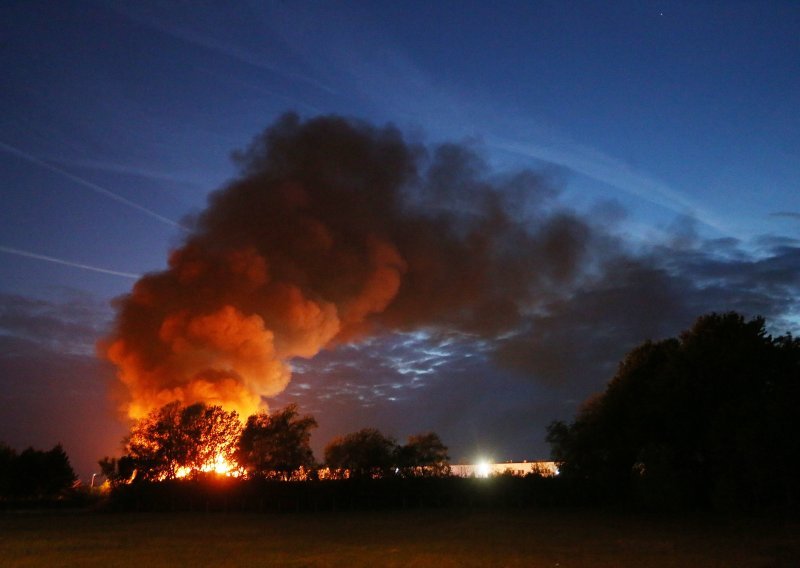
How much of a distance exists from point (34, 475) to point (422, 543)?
58.9m

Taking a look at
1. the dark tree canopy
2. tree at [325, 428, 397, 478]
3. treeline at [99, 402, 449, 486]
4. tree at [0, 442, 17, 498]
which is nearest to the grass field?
the dark tree canopy

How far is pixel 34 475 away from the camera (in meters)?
67.2

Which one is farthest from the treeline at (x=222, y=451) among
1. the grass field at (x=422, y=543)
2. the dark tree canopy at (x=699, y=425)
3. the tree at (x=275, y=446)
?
the grass field at (x=422, y=543)

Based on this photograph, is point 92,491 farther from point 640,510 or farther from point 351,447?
point 640,510

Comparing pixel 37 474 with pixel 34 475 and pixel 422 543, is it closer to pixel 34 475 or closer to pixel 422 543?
pixel 34 475

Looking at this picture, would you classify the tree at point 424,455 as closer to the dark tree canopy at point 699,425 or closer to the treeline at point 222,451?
the treeline at point 222,451

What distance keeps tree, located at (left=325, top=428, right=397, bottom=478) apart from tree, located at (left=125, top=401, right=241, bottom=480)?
1234 centimetres

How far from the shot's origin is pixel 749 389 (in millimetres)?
38844

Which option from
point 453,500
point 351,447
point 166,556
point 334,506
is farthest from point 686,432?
point 351,447

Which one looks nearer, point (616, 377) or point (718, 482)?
point (718, 482)

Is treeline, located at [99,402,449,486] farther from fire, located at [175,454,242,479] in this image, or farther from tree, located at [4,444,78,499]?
tree, located at [4,444,78,499]

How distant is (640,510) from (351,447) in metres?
35.4

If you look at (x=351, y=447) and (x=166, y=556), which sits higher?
(x=351, y=447)

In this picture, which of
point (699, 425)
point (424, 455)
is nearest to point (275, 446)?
point (424, 455)
